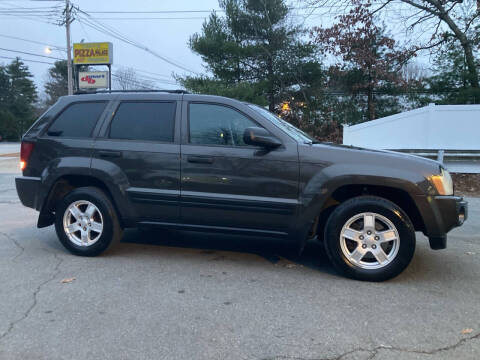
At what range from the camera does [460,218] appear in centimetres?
399

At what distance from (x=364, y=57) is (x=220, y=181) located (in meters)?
16.3

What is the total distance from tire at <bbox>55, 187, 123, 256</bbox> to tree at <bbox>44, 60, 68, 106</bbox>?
61979mm

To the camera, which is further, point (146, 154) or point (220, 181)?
point (146, 154)

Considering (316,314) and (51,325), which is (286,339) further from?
A: (51,325)

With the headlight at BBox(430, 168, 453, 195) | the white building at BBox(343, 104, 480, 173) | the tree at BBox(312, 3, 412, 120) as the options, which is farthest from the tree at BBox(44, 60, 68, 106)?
the headlight at BBox(430, 168, 453, 195)

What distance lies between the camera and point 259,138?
406 centimetres

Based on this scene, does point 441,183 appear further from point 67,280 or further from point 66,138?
point 66,138

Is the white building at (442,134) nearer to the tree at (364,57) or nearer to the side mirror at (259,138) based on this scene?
the tree at (364,57)

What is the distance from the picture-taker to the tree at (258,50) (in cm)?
2131

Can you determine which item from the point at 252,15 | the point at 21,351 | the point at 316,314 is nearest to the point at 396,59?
the point at 252,15

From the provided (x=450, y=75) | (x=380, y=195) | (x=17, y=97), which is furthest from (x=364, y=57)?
(x=17, y=97)

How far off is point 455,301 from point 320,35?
58.2 feet

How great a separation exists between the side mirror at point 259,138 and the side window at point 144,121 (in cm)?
91

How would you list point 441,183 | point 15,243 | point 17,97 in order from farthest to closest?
point 17,97 < point 15,243 < point 441,183
